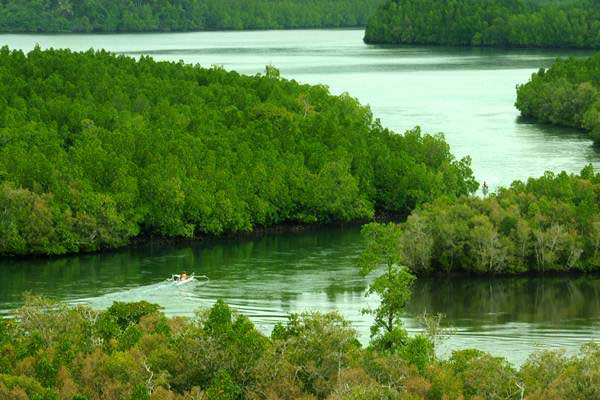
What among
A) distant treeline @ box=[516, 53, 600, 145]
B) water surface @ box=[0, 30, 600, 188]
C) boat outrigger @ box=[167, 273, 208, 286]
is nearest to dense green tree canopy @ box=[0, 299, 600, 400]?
boat outrigger @ box=[167, 273, 208, 286]

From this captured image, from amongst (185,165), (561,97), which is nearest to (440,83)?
(561,97)

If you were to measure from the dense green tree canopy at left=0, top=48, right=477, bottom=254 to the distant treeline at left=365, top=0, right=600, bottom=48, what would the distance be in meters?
94.3

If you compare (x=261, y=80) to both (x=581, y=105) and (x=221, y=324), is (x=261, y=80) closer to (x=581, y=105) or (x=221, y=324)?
(x=581, y=105)

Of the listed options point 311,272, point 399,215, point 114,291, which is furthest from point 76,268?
point 399,215

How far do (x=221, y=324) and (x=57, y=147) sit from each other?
1312 inches

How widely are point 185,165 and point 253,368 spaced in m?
34.9

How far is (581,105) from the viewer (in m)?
109

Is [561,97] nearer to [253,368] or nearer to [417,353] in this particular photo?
[417,353]

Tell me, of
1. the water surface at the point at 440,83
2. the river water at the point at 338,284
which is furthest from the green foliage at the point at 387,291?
the water surface at the point at 440,83

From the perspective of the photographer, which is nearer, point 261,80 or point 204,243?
point 204,243

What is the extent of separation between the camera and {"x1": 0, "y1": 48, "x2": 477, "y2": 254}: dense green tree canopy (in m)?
67.4

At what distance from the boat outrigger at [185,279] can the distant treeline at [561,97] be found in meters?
47.9

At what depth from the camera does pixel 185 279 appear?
6050cm

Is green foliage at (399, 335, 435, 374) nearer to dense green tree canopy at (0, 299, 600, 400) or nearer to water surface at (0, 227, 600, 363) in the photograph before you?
dense green tree canopy at (0, 299, 600, 400)
